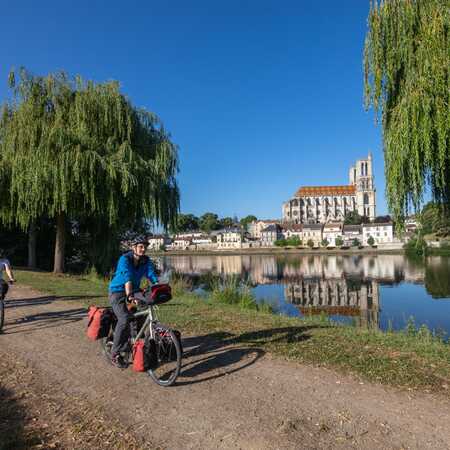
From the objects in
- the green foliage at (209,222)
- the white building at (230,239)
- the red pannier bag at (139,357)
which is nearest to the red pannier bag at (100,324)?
the red pannier bag at (139,357)

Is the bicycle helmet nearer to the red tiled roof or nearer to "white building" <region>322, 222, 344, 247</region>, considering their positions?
"white building" <region>322, 222, 344, 247</region>

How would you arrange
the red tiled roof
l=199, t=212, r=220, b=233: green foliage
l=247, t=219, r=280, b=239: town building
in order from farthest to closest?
l=199, t=212, r=220, b=233: green foliage → the red tiled roof → l=247, t=219, r=280, b=239: town building

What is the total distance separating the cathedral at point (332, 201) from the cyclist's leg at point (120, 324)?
15215 cm

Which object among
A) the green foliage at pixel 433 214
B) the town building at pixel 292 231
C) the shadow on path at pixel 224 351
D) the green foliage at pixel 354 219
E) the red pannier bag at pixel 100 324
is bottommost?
the shadow on path at pixel 224 351

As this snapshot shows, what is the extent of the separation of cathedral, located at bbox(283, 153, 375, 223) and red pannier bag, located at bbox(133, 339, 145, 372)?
152378 millimetres

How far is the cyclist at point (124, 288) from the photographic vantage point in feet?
16.1

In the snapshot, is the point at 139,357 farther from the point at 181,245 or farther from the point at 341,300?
the point at 181,245

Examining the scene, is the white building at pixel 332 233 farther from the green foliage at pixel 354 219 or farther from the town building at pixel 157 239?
the town building at pixel 157 239

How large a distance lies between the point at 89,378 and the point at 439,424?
3877 millimetres

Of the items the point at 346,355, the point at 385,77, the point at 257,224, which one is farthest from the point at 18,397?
the point at 257,224

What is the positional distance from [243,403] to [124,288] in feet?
6.74

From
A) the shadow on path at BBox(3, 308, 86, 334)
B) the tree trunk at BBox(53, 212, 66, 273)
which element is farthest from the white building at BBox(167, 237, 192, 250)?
the shadow on path at BBox(3, 308, 86, 334)

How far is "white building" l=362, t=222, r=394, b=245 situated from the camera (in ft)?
369

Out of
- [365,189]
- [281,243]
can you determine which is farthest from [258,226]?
[365,189]
